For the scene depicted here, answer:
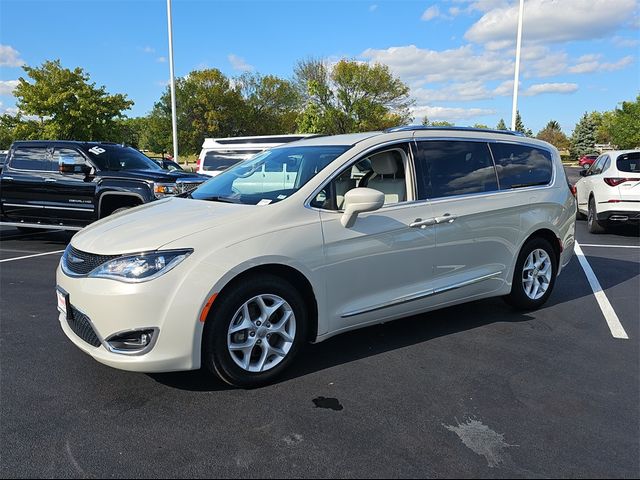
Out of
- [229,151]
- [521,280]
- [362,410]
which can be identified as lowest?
[362,410]

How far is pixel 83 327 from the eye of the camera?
3.38 meters

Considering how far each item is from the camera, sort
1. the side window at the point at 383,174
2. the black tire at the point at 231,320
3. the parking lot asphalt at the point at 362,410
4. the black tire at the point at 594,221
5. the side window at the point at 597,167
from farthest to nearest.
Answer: the side window at the point at 597,167
the black tire at the point at 594,221
the side window at the point at 383,174
the black tire at the point at 231,320
the parking lot asphalt at the point at 362,410

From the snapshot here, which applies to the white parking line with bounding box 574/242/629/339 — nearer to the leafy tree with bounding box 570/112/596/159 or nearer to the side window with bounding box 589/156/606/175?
the side window with bounding box 589/156/606/175

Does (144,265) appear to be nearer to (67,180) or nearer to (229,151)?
(67,180)

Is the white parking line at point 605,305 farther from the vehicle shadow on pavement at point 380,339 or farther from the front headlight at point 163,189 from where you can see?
the front headlight at point 163,189

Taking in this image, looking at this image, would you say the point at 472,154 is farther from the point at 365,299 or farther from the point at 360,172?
the point at 365,299

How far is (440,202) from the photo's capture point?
4.29 meters

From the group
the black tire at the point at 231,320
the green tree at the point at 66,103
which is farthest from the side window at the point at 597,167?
the green tree at the point at 66,103

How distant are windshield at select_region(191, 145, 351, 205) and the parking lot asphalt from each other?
1.35 meters

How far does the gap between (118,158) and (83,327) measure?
6650 mm

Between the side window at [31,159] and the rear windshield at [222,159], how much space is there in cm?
410

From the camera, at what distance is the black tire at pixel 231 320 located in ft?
10.6

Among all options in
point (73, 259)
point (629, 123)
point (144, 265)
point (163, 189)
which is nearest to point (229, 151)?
point (163, 189)

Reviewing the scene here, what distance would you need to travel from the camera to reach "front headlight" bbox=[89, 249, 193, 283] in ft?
10.2
